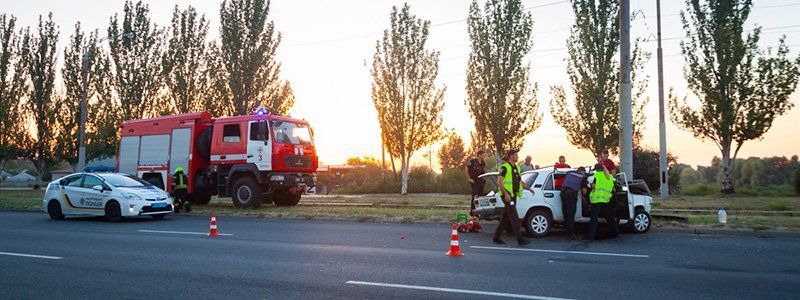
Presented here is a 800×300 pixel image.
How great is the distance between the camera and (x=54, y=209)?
1791cm

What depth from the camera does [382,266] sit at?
8.77 metres

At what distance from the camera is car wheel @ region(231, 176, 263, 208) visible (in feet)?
65.3

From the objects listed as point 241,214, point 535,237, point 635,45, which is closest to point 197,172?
point 241,214

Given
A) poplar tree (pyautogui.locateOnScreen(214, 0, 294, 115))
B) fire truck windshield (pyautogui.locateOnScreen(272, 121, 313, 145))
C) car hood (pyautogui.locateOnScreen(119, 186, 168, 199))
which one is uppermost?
poplar tree (pyautogui.locateOnScreen(214, 0, 294, 115))

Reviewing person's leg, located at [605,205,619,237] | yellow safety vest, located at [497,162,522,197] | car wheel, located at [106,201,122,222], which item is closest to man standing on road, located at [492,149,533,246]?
yellow safety vest, located at [497,162,522,197]

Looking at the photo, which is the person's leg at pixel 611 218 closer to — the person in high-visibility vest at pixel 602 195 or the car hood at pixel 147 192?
the person in high-visibility vest at pixel 602 195

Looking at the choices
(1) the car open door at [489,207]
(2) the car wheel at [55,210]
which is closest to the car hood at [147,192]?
(2) the car wheel at [55,210]

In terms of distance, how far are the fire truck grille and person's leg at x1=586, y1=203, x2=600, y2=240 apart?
1065 cm

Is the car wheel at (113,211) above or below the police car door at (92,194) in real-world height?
below

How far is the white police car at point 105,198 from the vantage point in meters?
16.9

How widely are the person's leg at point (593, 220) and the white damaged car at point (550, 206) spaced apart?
458 mm

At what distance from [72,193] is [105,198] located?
131cm

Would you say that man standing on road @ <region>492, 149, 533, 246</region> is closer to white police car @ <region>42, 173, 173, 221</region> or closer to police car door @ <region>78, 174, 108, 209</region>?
white police car @ <region>42, 173, 173, 221</region>

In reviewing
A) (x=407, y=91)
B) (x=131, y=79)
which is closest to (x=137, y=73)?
(x=131, y=79)
